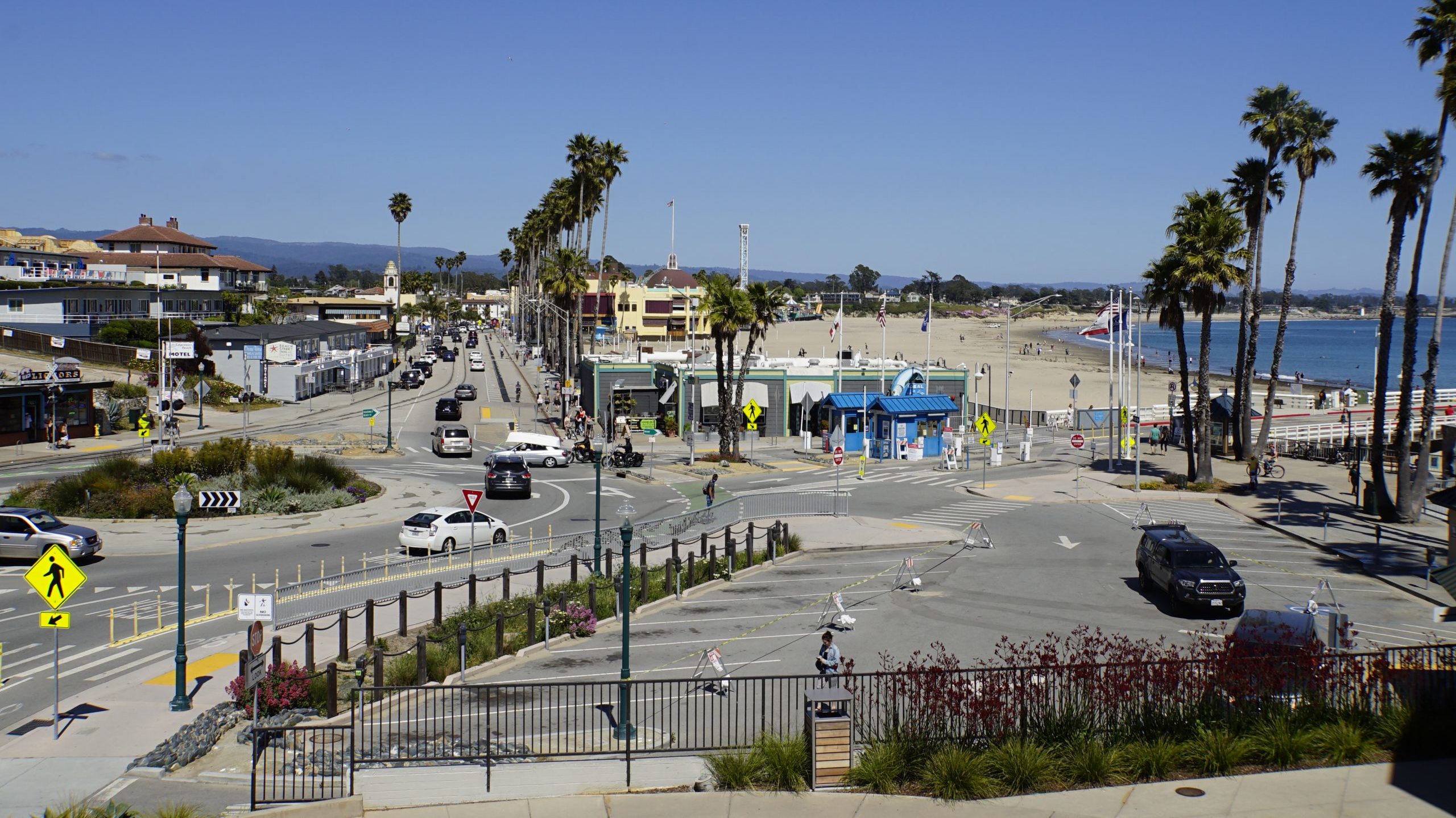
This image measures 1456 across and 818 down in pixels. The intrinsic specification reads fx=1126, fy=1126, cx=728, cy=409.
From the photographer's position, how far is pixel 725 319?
53.7 m

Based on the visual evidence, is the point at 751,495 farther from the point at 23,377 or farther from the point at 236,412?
the point at 236,412

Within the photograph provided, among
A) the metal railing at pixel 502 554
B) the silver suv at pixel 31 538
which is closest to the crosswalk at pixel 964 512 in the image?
the metal railing at pixel 502 554

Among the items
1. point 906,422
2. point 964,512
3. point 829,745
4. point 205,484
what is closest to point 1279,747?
point 829,745

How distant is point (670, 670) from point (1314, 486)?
34832 mm

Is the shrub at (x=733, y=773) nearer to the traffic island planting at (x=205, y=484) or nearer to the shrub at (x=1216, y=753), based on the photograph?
the shrub at (x=1216, y=753)

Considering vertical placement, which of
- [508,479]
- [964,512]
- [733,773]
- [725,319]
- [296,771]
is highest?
[725,319]

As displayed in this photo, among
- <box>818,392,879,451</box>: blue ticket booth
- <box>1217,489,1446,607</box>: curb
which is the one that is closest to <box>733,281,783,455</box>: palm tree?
<box>818,392,879,451</box>: blue ticket booth

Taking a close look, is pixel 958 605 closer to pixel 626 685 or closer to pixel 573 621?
pixel 573 621

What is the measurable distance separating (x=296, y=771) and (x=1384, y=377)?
130 feet

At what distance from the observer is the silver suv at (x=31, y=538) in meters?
29.3

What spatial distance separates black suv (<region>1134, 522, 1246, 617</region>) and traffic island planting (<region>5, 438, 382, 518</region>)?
26.8m

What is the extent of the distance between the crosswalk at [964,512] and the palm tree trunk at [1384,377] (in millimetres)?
11536

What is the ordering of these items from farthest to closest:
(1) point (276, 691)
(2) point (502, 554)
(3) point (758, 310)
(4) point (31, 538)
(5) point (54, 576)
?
(3) point (758, 310) → (2) point (502, 554) → (4) point (31, 538) → (5) point (54, 576) → (1) point (276, 691)

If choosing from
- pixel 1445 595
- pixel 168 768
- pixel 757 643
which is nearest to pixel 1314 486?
pixel 1445 595
